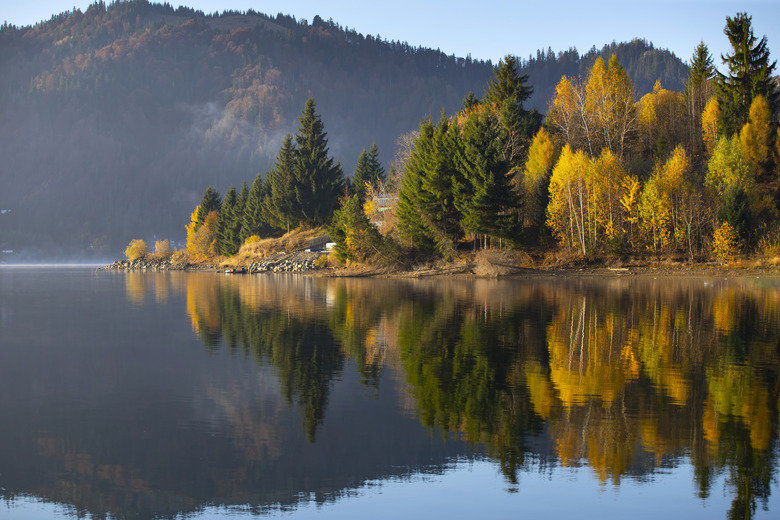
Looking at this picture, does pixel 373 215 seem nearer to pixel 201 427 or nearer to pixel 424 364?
pixel 424 364

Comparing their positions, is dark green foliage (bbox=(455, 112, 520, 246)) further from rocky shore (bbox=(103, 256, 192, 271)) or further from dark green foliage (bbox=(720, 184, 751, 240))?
rocky shore (bbox=(103, 256, 192, 271))

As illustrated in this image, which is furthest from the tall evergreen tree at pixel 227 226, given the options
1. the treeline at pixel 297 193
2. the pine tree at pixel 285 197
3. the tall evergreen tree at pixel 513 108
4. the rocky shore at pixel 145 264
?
the tall evergreen tree at pixel 513 108

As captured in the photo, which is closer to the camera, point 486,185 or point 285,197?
point 486,185

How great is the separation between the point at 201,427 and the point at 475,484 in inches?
155

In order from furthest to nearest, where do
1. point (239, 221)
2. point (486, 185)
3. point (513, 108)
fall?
point (239, 221), point (513, 108), point (486, 185)

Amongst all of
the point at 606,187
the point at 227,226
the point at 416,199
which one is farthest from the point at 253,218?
the point at 606,187

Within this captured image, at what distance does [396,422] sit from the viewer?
8.68 m

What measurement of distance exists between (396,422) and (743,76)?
56.9 metres

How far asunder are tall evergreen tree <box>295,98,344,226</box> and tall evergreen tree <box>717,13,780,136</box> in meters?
43.7

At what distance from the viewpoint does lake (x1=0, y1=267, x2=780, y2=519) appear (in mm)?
6371

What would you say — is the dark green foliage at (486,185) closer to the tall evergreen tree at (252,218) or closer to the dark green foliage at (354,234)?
the dark green foliage at (354,234)

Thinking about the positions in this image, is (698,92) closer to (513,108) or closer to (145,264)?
(513,108)

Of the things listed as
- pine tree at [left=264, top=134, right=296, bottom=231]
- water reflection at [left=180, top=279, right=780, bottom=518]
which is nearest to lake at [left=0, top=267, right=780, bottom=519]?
water reflection at [left=180, top=279, right=780, bottom=518]

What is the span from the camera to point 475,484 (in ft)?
21.9
